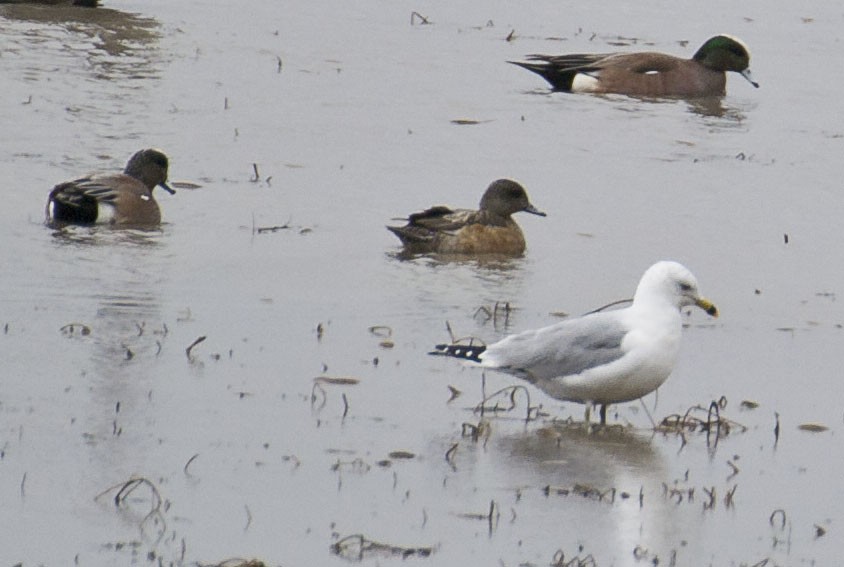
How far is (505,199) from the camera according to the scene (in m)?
11.8

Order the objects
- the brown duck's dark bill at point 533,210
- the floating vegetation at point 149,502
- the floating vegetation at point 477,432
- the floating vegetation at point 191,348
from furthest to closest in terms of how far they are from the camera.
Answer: the brown duck's dark bill at point 533,210 → the floating vegetation at point 191,348 → the floating vegetation at point 477,432 → the floating vegetation at point 149,502

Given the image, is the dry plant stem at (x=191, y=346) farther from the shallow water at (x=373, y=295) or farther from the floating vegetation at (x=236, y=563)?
the floating vegetation at (x=236, y=563)

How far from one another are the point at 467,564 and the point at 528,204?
630 cm

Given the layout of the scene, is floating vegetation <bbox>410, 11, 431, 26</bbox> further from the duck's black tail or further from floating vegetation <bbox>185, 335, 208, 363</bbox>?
the duck's black tail

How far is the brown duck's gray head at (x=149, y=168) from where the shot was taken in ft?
39.3

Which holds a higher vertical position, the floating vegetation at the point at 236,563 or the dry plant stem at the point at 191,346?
the floating vegetation at the point at 236,563

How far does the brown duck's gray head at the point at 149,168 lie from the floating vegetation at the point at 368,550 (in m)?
6.46

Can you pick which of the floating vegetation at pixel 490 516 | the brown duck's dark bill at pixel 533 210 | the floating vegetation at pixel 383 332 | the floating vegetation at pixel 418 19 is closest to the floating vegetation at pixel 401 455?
the floating vegetation at pixel 490 516

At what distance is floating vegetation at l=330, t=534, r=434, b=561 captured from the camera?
5.76m

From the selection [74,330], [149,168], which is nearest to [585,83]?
[149,168]

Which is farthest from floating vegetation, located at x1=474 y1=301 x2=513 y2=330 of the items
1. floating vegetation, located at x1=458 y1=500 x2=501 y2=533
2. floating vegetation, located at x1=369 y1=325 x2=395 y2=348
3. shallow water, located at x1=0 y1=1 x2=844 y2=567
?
floating vegetation, located at x1=458 y1=500 x2=501 y2=533

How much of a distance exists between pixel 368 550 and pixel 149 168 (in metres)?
6.61

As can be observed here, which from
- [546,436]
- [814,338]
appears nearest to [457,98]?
[814,338]

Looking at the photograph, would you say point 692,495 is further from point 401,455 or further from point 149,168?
point 149,168
